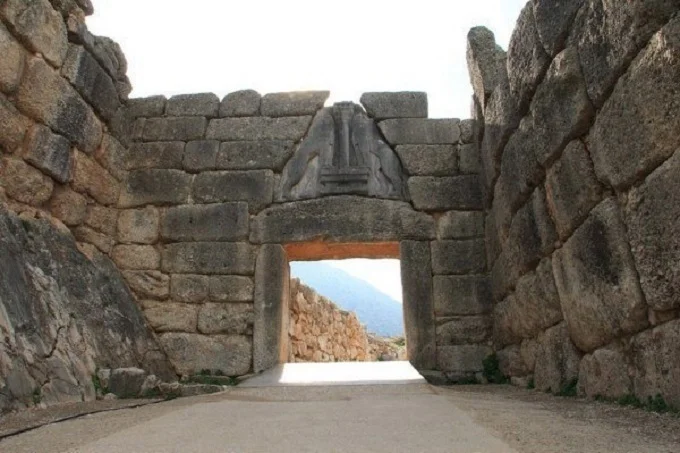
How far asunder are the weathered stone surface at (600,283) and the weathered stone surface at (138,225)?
174 inches

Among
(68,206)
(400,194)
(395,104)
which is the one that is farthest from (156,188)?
(395,104)

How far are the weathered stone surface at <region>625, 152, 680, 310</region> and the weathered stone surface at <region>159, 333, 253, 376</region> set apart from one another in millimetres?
3904

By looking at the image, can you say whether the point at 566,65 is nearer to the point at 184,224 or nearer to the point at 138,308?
the point at 184,224

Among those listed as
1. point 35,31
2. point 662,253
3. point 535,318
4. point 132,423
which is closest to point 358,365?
point 535,318

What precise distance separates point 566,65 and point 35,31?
4512 millimetres

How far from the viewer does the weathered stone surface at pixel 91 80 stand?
5031mm

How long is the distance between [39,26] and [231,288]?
313 cm

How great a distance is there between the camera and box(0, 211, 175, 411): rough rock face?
3.25 m

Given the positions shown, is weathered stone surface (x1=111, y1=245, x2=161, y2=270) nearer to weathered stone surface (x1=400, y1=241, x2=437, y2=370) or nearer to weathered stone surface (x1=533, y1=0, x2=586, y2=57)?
weathered stone surface (x1=400, y1=241, x2=437, y2=370)

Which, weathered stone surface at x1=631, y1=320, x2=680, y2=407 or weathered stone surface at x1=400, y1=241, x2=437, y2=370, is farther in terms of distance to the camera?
weathered stone surface at x1=400, y1=241, x2=437, y2=370

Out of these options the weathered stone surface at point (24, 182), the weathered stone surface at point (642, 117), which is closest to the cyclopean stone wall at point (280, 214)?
the weathered stone surface at point (24, 182)

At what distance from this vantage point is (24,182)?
4406 mm

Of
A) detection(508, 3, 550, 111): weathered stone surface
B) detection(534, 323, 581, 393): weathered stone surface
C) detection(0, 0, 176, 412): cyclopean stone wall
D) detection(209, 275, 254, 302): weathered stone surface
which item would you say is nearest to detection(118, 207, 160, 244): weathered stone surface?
detection(0, 0, 176, 412): cyclopean stone wall

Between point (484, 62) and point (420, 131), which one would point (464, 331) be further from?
point (484, 62)
